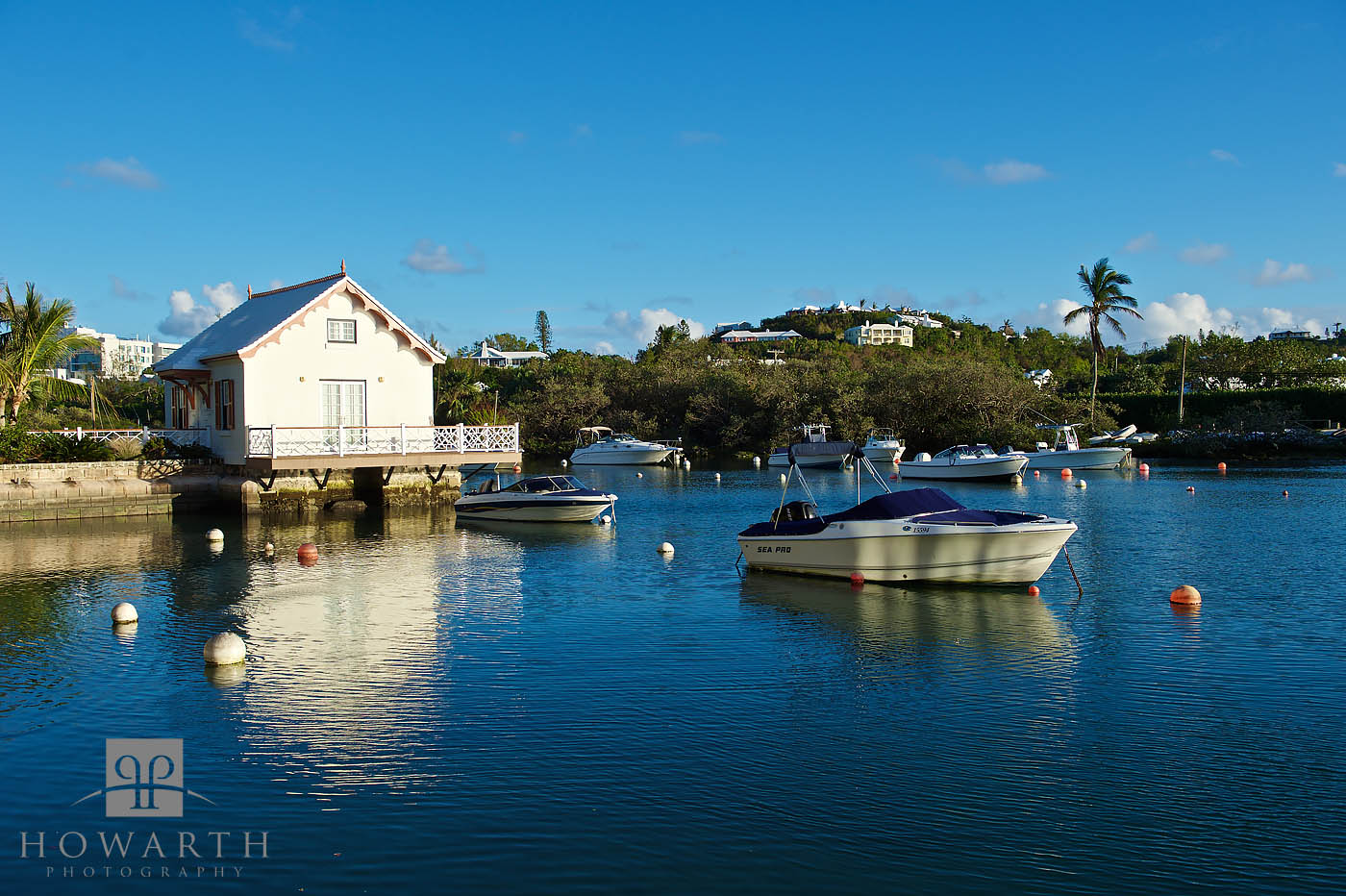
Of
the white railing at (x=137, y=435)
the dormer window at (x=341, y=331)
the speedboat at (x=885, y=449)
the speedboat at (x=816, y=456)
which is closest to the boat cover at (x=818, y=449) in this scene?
the speedboat at (x=816, y=456)

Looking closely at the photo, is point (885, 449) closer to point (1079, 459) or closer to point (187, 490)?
point (1079, 459)

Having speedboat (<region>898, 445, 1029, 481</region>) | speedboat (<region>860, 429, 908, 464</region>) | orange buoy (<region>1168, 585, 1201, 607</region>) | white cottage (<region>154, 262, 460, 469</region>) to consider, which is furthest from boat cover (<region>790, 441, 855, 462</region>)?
orange buoy (<region>1168, 585, 1201, 607</region>)

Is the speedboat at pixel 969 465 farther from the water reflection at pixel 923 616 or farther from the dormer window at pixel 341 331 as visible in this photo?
the dormer window at pixel 341 331

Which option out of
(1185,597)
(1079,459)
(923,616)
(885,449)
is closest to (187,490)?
(923,616)

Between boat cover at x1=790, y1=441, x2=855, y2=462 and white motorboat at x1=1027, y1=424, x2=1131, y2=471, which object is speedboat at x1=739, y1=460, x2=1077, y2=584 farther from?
boat cover at x1=790, y1=441, x2=855, y2=462

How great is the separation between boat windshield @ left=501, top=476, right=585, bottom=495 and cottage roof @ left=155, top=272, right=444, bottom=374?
301 inches

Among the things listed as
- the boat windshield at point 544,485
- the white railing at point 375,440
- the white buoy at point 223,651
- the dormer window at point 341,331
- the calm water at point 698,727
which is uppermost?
the dormer window at point 341,331

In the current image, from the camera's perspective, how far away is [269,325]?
33.7 metres

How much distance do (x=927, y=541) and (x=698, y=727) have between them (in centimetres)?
892

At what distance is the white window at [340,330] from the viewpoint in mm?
33938

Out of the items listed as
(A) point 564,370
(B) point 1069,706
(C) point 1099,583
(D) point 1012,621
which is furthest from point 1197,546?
(A) point 564,370

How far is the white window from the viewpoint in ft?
111

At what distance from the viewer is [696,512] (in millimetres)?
34250

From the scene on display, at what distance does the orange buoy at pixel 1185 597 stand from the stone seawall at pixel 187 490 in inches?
1017
